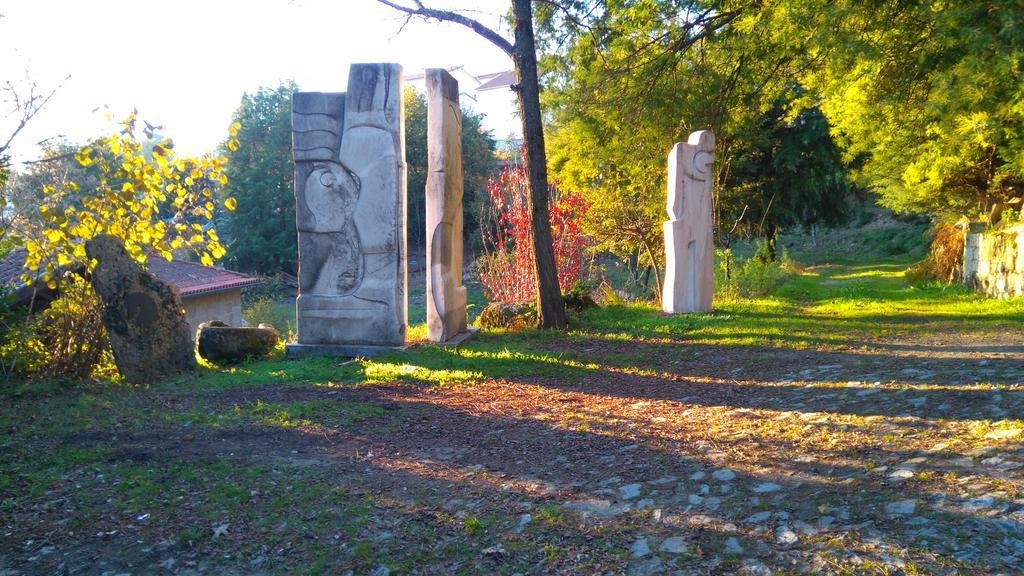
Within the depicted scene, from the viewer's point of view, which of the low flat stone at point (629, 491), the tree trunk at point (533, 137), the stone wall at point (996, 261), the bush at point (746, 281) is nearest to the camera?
the low flat stone at point (629, 491)

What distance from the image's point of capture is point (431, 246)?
954 cm

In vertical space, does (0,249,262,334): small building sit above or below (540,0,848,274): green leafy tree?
below

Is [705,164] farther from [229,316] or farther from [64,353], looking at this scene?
[229,316]

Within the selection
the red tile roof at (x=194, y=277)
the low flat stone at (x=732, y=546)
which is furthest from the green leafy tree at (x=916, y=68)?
the red tile roof at (x=194, y=277)

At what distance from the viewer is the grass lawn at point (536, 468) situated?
3.27 meters

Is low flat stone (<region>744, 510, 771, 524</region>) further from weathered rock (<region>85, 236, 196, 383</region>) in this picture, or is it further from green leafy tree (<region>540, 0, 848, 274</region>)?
green leafy tree (<region>540, 0, 848, 274</region>)

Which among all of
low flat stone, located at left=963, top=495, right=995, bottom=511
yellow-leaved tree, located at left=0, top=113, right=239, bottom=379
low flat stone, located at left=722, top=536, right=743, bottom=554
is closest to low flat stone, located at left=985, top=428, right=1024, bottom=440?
low flat stone, located at left=963, top=495, right=995, bottom=511

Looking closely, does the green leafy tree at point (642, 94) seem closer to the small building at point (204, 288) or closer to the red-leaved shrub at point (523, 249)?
the red-leaved shrub at point (523, 249)

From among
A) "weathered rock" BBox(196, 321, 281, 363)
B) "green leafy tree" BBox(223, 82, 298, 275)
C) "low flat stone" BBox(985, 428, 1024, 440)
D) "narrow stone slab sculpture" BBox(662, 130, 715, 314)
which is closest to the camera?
"low flat stone" BBox(985, 428, 1024, 440)

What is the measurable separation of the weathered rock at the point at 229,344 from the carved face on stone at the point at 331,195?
161 centimetres

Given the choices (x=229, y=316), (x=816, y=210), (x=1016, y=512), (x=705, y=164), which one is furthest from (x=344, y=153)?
(x=816, y=210)

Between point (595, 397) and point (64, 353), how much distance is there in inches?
215

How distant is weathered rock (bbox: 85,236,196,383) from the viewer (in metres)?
7.57

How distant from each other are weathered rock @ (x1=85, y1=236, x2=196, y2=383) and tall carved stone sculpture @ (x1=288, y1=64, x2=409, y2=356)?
161 centimetres
